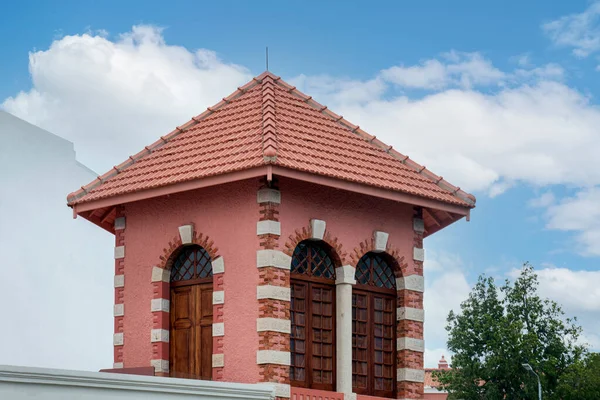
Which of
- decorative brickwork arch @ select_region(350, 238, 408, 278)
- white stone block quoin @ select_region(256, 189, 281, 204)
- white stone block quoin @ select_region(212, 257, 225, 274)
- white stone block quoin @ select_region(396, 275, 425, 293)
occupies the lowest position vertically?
white stone block quoin @ select_region(396, 275, 425, 293)

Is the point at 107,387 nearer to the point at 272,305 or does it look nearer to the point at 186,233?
the point at 272,305

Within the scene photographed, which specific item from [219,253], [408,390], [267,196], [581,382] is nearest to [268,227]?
[267,196]

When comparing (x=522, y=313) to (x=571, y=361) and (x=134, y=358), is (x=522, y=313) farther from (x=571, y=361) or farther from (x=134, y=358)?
(x=134, y=358)

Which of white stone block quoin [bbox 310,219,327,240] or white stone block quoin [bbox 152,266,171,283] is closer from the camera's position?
white stone block quoin [bbox 310,219,327,240]

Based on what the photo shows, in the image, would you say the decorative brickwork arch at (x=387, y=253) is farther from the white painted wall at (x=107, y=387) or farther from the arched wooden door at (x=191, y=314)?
the white painted wall at (x=107, y=387)

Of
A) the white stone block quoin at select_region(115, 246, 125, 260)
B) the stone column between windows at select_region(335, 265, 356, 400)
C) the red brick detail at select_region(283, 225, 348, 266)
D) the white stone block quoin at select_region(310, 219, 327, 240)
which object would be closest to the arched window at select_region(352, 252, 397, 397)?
the stone column between windows at select_region(335, 265, 356, 400)

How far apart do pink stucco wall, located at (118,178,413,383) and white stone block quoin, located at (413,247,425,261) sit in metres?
0.17

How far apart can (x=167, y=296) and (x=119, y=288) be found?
50.1 inches

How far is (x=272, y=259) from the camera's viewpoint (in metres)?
18.2

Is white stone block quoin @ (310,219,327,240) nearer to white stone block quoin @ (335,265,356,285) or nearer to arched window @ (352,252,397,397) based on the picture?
white stone block quoin @ (335,265,356,285)

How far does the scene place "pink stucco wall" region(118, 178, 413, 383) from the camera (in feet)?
60.1

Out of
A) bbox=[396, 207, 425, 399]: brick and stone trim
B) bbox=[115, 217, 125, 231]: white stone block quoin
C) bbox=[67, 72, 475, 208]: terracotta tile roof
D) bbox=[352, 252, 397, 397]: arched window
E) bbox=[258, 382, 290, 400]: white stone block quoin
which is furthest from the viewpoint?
bbox=[115, 217, 125, 231]: white stone block quoin

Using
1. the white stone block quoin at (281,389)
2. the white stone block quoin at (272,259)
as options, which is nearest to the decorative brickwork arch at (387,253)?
the white stone block quoin at (272,259)

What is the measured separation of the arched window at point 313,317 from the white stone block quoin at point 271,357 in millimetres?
585
